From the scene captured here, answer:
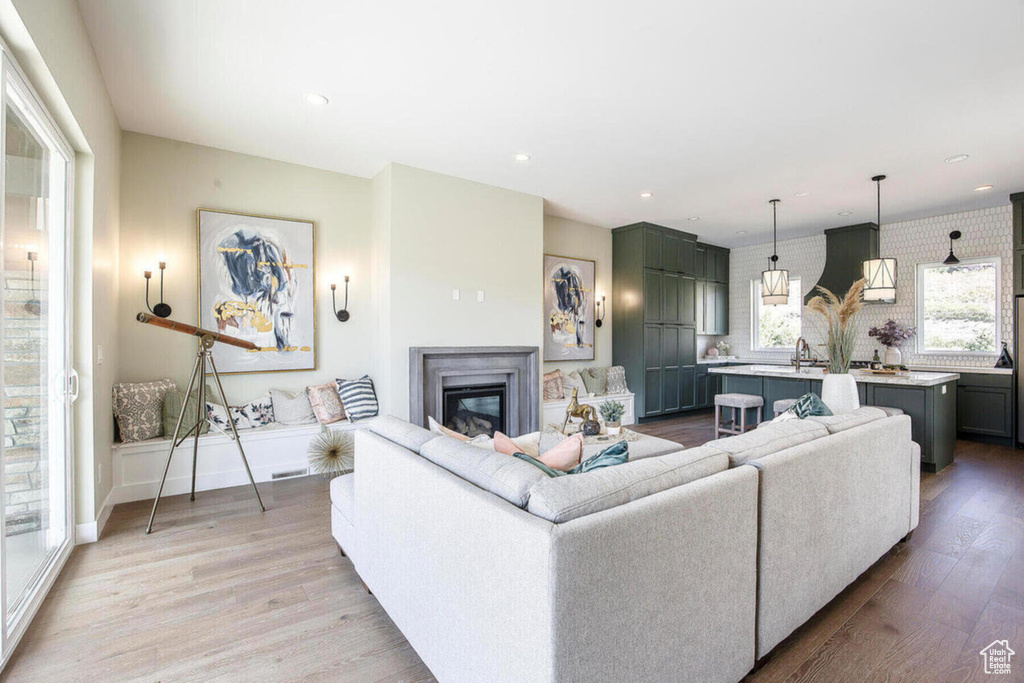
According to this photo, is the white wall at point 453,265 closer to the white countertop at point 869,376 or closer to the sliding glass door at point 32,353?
the sliding glass door at point 32,353

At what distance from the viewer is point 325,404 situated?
13.6 feet

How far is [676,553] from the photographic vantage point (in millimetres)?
1298

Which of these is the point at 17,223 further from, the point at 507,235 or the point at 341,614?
the point at 507,235

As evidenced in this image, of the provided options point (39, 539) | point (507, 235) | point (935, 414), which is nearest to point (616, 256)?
point (507, 235)

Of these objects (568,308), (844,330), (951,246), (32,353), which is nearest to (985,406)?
(951,246)

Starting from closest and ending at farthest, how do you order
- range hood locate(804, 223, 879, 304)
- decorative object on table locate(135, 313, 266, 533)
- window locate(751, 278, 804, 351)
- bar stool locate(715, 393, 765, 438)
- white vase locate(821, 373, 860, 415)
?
decorative object on table locate(135, 313, 266, 533) → white vase locate(821, 373, 860, 415) → bar stool locate(715, 393, 765, 438) → range hood locate(804, 223, 879, 304) → window locate(751, 278, 804, 351)

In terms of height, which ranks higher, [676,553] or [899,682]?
[676,553]

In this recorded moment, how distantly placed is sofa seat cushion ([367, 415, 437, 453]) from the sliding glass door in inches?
51.7

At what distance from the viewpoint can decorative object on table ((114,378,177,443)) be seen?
3322 mm

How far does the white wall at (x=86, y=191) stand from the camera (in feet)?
6.03

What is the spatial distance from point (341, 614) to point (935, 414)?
4935mm

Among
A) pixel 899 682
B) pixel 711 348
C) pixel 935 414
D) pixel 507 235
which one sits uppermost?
pixel 507 235

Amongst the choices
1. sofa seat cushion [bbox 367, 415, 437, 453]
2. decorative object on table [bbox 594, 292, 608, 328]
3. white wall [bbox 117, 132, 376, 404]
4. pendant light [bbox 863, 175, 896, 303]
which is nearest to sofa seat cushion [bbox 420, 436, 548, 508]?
sofa seat cushion [bbox 367, 415, 437, 453]

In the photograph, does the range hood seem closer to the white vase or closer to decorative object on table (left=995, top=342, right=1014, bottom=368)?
decorative object on table (left=995, top=342, right=1014, bottom=368)
